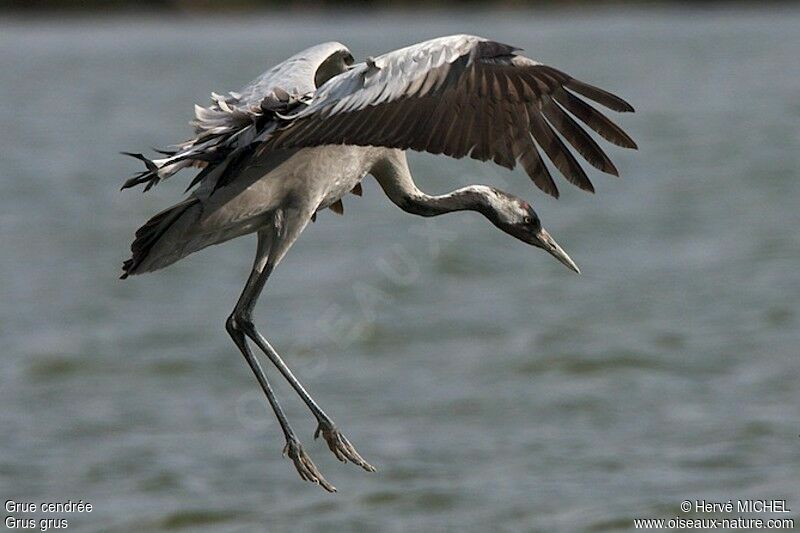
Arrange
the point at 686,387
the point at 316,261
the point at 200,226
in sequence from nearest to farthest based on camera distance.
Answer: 1. the point at 200,226
2. the point at 686,387
3. the point at 316,261

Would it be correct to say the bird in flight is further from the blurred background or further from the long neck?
the blurred background

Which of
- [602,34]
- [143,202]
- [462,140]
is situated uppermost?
[602,34]

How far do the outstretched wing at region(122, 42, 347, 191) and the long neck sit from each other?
64cm

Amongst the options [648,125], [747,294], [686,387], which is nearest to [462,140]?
[686,387]

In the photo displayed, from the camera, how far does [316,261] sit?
85.9ft

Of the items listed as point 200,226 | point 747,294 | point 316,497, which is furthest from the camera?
point 747,294

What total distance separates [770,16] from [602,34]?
731 centimetres

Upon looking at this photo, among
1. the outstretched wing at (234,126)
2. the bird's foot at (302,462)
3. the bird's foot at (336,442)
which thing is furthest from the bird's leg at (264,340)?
the outstretched wing at (234,126)

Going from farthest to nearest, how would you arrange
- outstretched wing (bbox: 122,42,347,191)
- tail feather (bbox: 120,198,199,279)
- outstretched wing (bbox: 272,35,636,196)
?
tail feather (bbox: 120,198,199,279), outstretched wing (bbox: 122,42,347,191), outstretched wing (bbox: 272,35,636,196)

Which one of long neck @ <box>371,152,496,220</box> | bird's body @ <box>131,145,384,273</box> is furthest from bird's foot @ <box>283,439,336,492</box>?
long neck @ <box>371,152,496,220</box>

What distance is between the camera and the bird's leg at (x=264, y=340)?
9.36 metres

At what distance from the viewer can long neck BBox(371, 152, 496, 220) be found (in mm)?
9875

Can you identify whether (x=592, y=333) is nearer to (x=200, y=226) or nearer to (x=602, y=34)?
(x=200, y=226)

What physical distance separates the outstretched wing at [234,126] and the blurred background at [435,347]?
19.3ft
